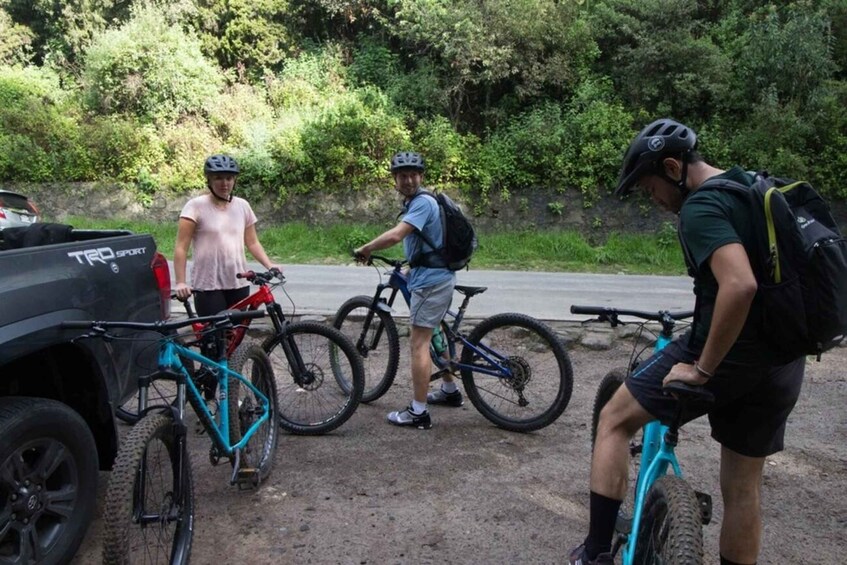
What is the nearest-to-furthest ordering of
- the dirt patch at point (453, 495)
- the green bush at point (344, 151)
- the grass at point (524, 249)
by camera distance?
the dirt patch at point (453, 495) < the grass at point (524, 249) < the green bush at point (344, 151)

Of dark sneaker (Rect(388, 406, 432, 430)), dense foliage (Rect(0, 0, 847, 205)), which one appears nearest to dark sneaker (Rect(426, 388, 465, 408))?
dark sneaker (Rect(388, 406, 432, 430))

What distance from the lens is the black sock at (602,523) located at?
256 cm

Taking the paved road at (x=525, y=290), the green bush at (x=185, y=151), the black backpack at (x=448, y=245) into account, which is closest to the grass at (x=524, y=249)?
the paved road at (x=525, y=290)

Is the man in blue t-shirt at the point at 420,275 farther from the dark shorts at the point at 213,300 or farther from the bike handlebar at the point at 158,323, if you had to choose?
the bike handlebar at the point at 158,323

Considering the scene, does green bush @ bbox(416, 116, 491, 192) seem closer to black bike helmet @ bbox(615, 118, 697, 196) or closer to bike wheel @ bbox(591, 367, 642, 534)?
bike wheel @ bbox(591, 367, 642, 534)

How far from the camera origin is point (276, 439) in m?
4.25

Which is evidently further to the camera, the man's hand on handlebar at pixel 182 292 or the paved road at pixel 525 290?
the paved road at pixel 525 290

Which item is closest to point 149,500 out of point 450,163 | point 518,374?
point 518,374

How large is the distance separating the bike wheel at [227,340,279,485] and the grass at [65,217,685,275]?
8914 millimetres

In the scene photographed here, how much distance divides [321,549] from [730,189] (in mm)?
2488

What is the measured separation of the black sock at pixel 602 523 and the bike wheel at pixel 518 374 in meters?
2.25

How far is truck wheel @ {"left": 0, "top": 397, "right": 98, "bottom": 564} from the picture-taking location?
101 inches

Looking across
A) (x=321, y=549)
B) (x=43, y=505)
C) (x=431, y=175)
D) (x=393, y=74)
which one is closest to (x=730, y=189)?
(x=321, y=549)

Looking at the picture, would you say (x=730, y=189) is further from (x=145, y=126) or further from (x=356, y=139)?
(x=145, y=126)
